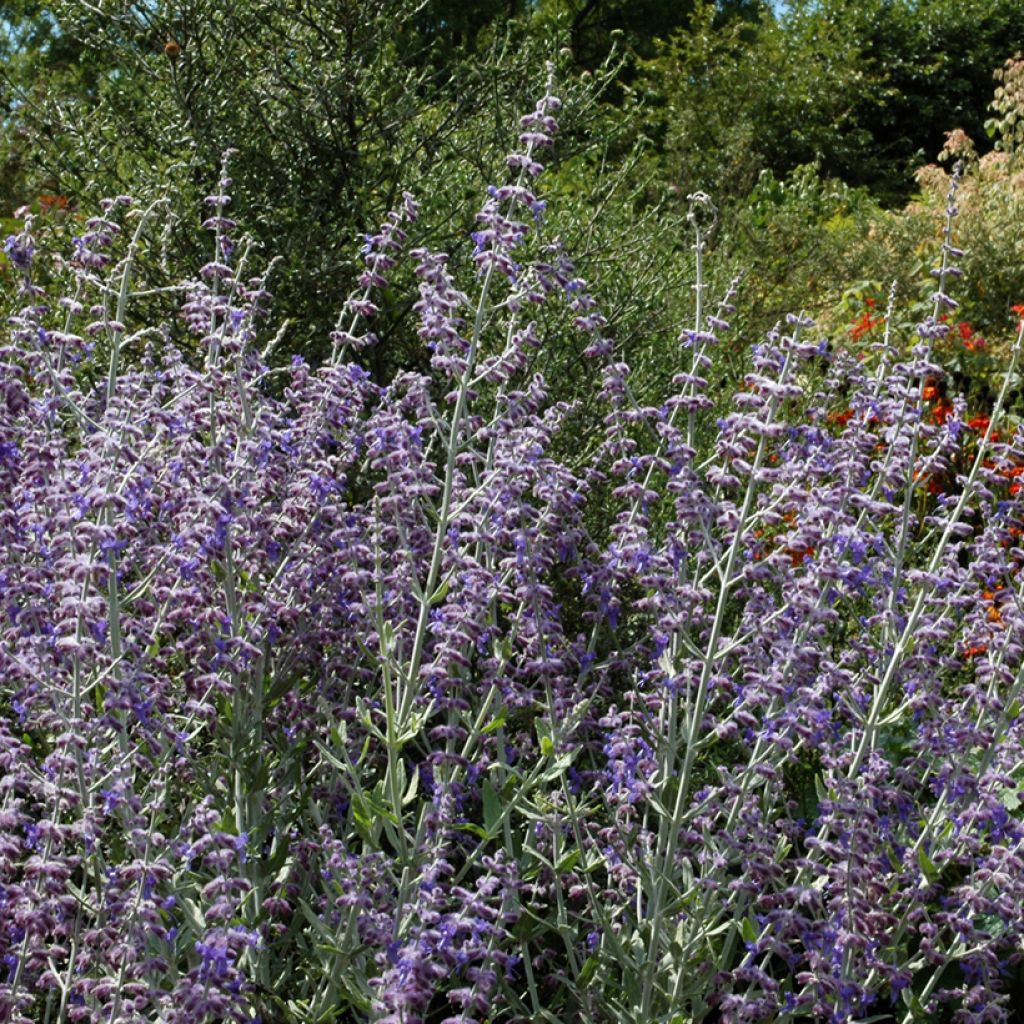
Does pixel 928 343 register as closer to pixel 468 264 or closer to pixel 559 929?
pixel 559 929

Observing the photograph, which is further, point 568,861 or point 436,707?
point 436,707

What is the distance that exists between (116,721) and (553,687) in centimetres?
123

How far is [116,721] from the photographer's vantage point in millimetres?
3117

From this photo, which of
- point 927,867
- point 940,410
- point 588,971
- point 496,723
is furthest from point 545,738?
point 940,410

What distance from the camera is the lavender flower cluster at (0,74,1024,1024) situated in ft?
10.4

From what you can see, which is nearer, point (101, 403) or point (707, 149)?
point (101, 403)

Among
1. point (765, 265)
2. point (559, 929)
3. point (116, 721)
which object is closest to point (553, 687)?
point (559, 929)

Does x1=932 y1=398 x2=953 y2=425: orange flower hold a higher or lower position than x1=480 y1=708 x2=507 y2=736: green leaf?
higher

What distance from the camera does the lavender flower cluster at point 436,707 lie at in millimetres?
3182

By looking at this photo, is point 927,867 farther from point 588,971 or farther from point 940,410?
point 940,410

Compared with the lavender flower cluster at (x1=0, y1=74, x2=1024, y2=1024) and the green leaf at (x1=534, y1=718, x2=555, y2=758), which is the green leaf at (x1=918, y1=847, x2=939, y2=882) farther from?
the green leaf at (x1=534, y1=718, x2=555, y2=758)

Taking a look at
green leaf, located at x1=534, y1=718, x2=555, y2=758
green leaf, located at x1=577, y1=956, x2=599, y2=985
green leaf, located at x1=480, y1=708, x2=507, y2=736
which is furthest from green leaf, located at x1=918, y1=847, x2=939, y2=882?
green leaf, located at x1=480, y1=708, x2=507, y2=736

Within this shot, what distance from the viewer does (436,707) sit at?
12.0ft

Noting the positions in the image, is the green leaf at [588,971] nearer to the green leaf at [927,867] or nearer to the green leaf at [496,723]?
the green leaf at [496,723]
